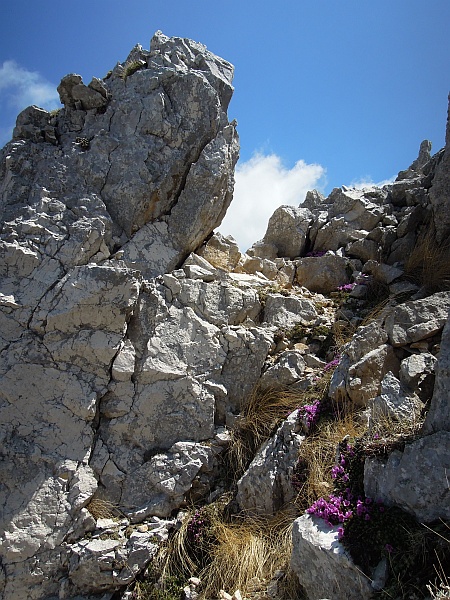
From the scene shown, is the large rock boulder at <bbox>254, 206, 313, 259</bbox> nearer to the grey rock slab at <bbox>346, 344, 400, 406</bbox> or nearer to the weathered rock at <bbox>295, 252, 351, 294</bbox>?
the weathered rock at <bbox>295, 252, 351, 294</bbox>

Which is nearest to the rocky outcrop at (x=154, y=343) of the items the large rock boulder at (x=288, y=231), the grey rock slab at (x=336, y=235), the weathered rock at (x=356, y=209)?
the grey rock slab at (x=336, y=235)

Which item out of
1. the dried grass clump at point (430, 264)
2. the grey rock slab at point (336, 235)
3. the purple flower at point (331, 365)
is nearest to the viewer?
the purple flower at point (331, 365)

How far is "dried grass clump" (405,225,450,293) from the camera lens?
313 inches

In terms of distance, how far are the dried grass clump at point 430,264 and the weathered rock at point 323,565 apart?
524 centimetres

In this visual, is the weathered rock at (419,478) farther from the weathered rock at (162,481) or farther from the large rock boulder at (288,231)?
the large rock boulder at (288,231)

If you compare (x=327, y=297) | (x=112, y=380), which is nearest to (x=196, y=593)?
(x=112, y=380)

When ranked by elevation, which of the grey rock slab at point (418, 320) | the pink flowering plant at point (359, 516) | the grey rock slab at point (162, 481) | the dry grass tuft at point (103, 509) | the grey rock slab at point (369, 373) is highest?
the grey rock slab at point (418, 320)

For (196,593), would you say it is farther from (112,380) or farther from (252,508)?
(112,380)

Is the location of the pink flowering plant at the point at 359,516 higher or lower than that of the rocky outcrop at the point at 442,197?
lower

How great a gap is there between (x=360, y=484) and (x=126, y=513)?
3.38 m

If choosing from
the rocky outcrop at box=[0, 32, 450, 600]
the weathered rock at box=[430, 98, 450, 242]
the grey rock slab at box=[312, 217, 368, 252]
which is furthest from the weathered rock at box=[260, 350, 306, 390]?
the grey rock slab at box=[312, 217, 368, 252]

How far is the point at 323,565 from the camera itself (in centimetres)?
405

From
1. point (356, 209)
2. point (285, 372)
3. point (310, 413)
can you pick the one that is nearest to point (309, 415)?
point (310, 413)

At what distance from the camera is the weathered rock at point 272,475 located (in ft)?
18.6
